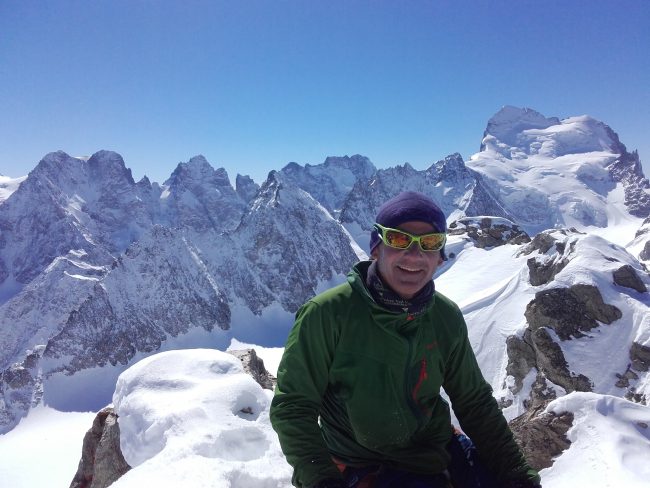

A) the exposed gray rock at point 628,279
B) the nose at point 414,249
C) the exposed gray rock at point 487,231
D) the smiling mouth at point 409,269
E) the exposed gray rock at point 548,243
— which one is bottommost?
the smiling mouth at point 409,269

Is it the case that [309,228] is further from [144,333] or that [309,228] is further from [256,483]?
[256,483]

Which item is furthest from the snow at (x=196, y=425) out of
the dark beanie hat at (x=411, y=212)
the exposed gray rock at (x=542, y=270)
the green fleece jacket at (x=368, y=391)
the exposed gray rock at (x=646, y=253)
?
the exposed gray rock at (x=646, y=253)

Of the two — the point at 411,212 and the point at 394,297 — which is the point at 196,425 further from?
the point at 411,212

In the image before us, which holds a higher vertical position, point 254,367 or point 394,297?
point 254,367

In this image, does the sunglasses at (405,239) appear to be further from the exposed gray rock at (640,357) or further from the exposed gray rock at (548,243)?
the exposed gray rock at (548,243)

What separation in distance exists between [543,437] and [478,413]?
5596 millimetres

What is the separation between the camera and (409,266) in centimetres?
403

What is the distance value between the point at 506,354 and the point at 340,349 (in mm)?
45377

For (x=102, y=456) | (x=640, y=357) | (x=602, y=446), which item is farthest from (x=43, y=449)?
(x=602, y=446)

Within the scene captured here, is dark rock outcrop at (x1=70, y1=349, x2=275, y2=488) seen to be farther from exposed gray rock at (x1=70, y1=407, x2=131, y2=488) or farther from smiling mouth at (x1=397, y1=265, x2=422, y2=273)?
smiling mouth at (x1=397, y1=265, x2=422, y2=273)

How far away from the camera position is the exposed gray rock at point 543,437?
8.52m

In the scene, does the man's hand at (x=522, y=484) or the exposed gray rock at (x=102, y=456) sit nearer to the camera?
the man's hand at (x=522, y=484)

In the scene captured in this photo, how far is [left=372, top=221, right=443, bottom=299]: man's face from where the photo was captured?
13.3ft

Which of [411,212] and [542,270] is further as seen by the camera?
[542,270]
